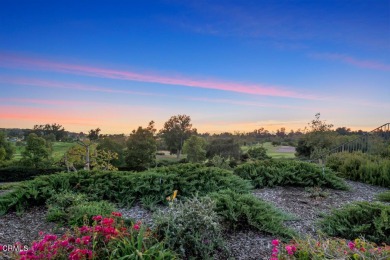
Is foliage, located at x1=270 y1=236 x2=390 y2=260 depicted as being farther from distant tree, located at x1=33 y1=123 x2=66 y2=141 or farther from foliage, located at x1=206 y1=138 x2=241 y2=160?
distant tree, located at x1=33 y1=123 x2=66 y2=141

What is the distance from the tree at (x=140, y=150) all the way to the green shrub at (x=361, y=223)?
26389 millimetres

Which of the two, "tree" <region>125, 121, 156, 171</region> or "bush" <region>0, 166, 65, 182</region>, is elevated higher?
"tree" <region>125, 121, 156, 171</region>

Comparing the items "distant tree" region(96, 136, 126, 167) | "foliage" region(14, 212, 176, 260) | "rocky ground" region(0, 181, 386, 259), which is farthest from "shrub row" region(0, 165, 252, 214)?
"distant tree" region(96, 136, 126, 167)

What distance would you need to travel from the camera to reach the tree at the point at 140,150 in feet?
100

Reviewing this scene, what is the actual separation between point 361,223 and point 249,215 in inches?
73.7

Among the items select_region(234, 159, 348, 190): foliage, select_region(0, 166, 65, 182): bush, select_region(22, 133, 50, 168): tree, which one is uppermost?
select_region(234, 159, 348, 190): foliage

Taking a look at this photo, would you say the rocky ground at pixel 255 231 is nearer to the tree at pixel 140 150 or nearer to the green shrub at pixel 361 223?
the green shrub at pixel 361 223

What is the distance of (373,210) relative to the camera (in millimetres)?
4828

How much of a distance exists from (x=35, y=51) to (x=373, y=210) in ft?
31.0

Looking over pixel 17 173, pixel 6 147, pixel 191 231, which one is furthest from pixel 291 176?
pixel 6 147

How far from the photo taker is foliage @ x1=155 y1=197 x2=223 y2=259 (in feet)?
11.7

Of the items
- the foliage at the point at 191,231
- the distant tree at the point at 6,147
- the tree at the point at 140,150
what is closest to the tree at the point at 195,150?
the tree at the point at 140,150

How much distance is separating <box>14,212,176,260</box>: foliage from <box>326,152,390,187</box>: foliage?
779 cm

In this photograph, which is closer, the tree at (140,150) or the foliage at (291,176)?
the foliage at (291,176)
